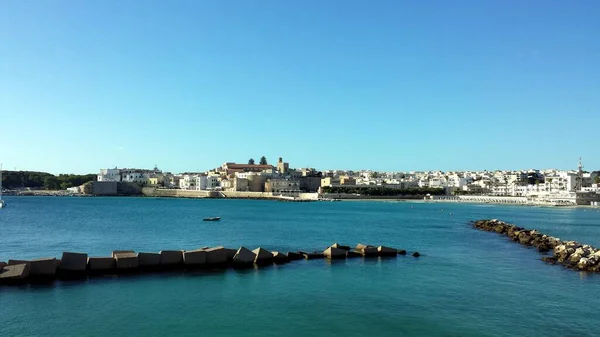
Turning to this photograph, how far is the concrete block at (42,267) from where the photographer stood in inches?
539

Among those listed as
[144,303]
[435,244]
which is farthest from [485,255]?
[144,303]

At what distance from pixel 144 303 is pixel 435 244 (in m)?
17.3

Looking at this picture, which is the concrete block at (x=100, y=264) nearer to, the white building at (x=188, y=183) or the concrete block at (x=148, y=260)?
the concrete block at (x=148, y=260)

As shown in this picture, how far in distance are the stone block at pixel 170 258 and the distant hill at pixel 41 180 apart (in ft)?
414

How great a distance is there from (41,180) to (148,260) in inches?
5400

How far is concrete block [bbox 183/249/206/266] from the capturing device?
16109 millimetres

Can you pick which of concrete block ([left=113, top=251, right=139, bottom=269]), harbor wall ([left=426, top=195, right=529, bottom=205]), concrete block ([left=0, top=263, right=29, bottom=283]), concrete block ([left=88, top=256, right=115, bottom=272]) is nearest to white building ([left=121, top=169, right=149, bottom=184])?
harbor wall ([left=426, top=195, right=529, bottom=205])

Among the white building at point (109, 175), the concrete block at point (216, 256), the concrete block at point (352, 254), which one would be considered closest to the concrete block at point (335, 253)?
Result: the concrete block at point (352, 254)

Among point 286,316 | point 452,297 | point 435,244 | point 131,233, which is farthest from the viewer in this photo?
point 131,233

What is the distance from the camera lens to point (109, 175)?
128m

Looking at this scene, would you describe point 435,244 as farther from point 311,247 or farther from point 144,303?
point 144,303

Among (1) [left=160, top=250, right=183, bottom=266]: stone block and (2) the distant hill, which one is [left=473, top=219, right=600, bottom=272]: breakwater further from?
(2) the distant hill

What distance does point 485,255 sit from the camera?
21.2 meters

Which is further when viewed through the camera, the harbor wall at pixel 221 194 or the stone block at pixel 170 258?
the harbor wall at pixel 221 194
